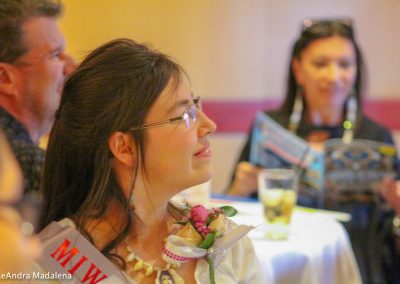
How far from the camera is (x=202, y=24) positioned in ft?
15.0

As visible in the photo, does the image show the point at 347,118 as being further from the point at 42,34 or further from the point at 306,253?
the point at 42,34

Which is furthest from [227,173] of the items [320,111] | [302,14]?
[320,111]

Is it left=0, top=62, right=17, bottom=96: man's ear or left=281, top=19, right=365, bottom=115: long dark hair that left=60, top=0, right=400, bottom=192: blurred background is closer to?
left=281, top=19, right=365, bottom=115: long dark hair

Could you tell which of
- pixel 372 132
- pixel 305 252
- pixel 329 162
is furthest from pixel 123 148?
pixel 372 132

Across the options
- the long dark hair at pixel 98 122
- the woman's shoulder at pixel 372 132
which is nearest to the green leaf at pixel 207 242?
the long dark hair at pixel 98 122

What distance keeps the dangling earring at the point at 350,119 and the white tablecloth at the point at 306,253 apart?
2.20ft

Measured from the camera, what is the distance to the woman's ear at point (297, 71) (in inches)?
121

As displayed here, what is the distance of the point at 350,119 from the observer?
296 cm

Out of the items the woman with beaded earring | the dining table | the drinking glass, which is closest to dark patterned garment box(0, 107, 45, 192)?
the dining table

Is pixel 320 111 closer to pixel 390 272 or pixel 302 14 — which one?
pixel 390 272

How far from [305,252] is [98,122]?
81 centimetres

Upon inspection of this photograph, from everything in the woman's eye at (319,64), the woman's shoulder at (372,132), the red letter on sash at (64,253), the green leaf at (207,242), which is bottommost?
the woman's shoulder at (372,132)

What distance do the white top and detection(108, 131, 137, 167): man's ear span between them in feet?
0.57

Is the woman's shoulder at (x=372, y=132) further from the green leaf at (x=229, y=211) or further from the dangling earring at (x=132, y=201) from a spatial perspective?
the dangling earring at (x=132, y=201)
